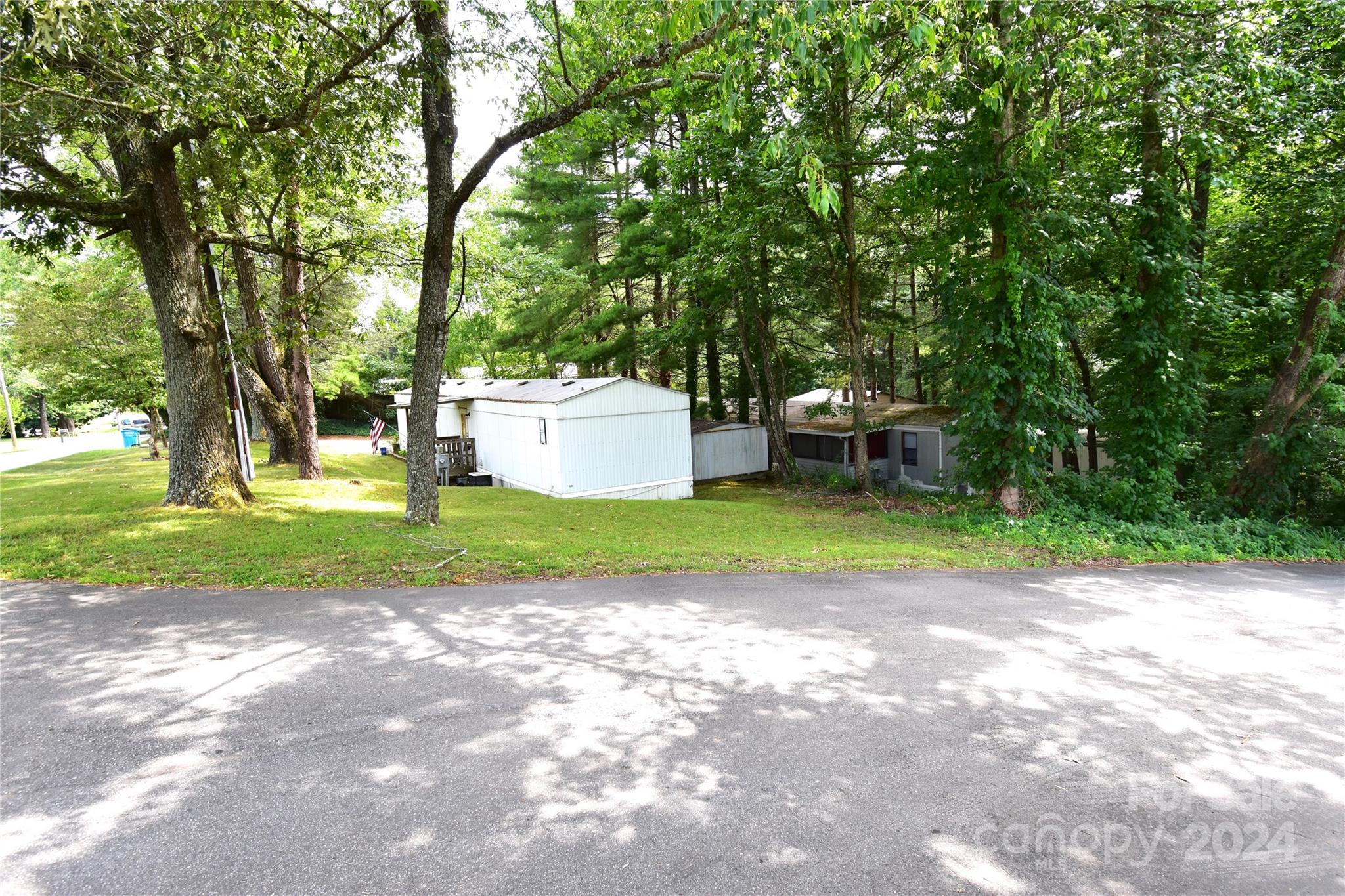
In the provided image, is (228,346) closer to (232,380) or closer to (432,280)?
(232,380)

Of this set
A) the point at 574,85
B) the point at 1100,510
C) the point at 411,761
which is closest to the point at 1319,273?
the point at 1100,510

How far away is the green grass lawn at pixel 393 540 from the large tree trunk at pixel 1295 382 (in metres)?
5.99

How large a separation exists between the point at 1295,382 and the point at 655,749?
1281cm

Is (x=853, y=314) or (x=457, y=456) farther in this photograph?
(x=457, y=456)

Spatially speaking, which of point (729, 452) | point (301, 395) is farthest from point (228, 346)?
point (729, 452)

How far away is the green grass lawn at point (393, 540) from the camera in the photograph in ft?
21.7

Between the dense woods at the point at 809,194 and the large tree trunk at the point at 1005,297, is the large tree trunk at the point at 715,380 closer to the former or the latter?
the dense woods at the point at 809,194

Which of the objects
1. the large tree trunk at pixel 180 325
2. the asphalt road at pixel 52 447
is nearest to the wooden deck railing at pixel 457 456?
the large tree trunk at pixel 180 325

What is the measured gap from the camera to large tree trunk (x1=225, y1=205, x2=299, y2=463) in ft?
42.4

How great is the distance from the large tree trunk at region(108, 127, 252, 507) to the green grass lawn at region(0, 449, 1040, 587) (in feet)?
1.83

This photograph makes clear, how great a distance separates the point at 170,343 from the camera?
834 centimetres

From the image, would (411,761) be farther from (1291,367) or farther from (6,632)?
(1291,367)

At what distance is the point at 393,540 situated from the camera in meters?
7.77

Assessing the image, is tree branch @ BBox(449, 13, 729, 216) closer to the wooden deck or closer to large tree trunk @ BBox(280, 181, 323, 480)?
large tree trunk @ BBox(280, 181, 323, 480)
